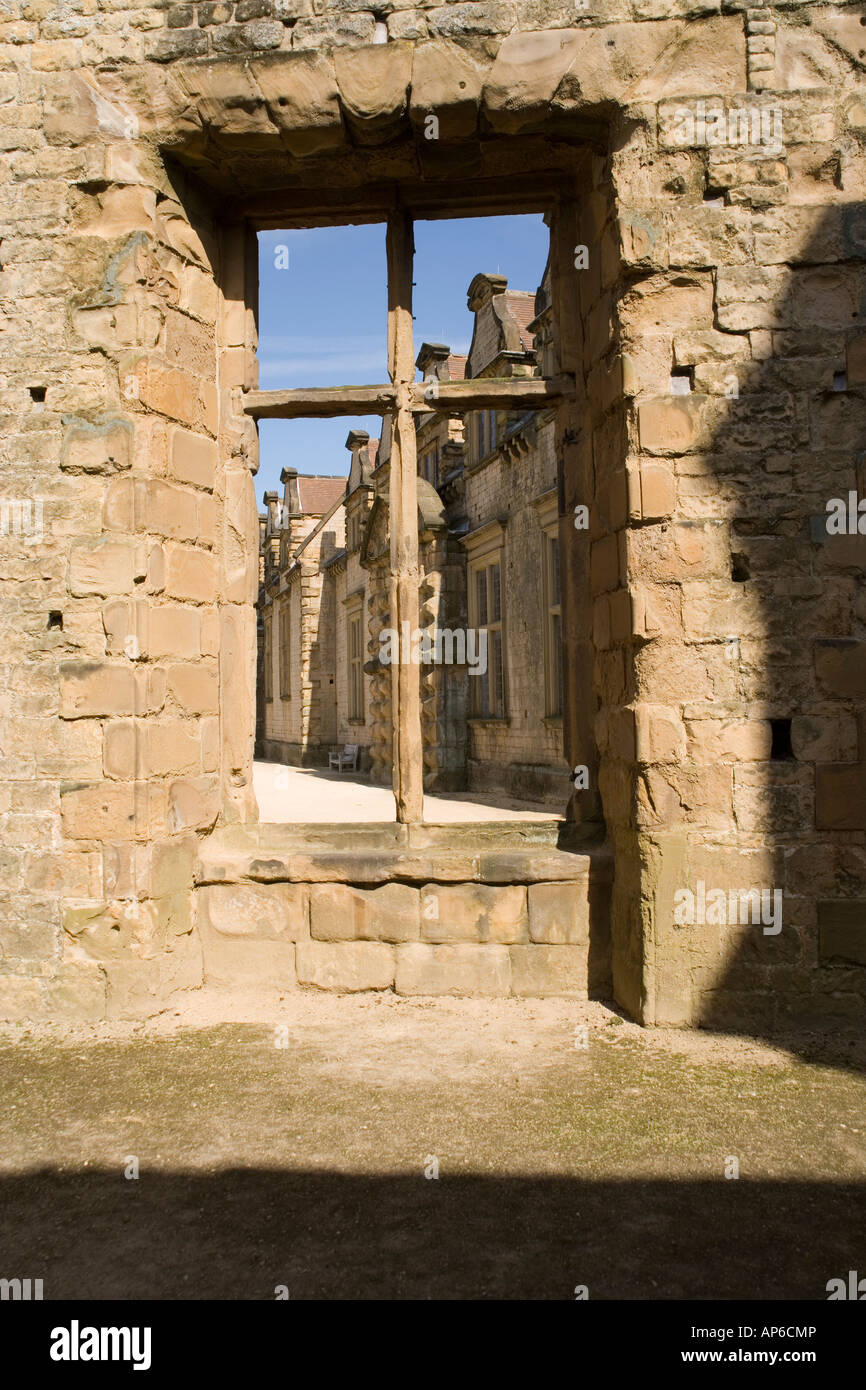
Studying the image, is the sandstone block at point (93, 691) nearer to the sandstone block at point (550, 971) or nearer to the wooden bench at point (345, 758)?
the sandstone block at point (550, 971)

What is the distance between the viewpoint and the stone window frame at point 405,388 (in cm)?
442

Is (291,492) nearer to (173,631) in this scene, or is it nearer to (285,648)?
(285,648)

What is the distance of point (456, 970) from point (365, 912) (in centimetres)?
44

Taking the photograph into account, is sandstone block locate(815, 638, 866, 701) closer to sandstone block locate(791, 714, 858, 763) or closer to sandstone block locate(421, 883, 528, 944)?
sandstone block locate(791, 714, 858, 763)

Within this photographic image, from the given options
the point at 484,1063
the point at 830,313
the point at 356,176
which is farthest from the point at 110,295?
the point at 484,1063

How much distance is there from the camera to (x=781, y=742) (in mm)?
3865

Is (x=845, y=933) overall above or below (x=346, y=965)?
above

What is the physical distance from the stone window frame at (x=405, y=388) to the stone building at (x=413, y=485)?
19mm

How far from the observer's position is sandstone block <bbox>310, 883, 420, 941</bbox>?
4.23 meters

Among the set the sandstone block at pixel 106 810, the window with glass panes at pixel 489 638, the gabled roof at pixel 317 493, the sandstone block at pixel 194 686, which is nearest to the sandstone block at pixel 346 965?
the sandstone block at pixel 106 810

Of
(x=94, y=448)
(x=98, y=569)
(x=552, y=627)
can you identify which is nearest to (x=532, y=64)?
(x=94, y=448)

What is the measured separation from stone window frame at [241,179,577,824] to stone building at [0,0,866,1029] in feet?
0.06

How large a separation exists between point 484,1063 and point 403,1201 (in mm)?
988

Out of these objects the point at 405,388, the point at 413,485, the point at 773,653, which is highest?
the point at 405,388
